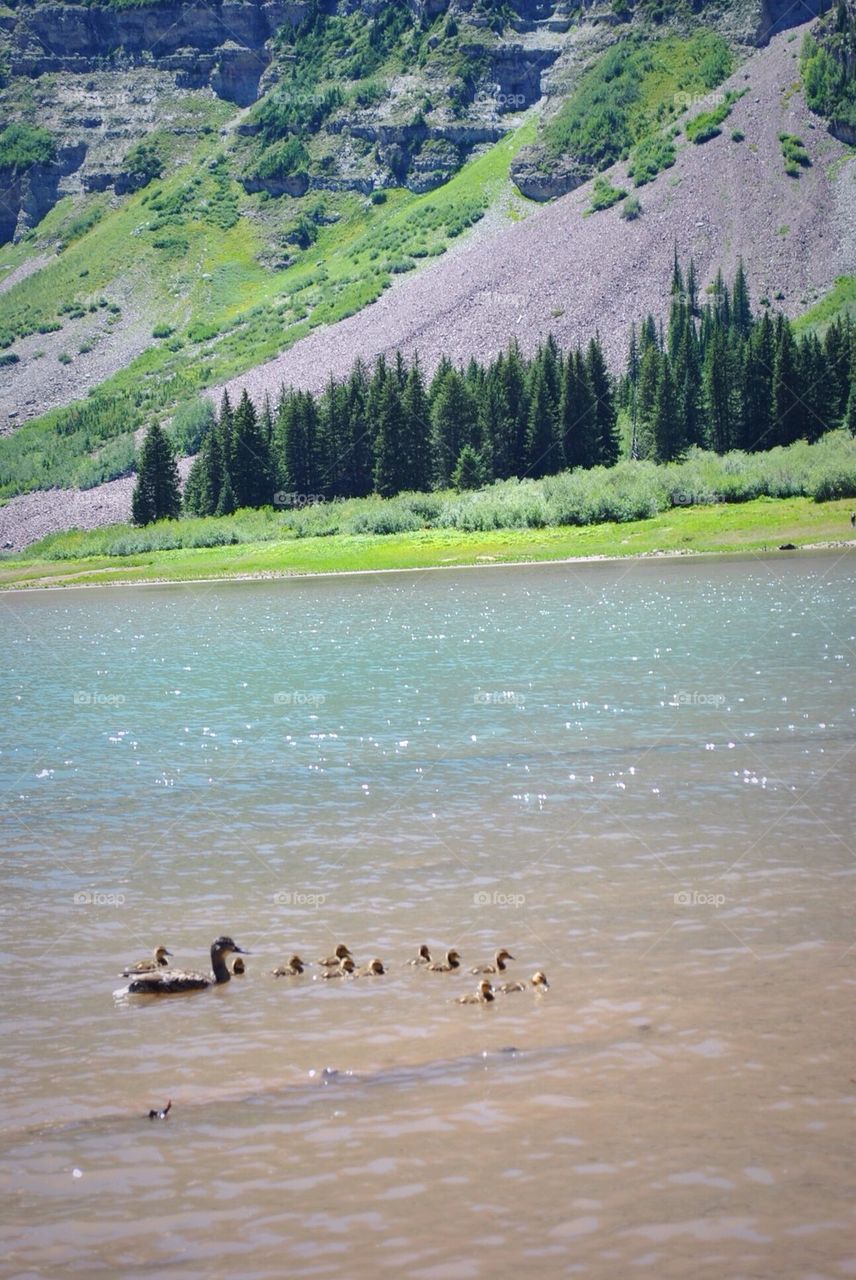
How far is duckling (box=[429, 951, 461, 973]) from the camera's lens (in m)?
16.2

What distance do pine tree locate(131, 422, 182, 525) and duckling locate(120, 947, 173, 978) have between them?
13908 centimetres

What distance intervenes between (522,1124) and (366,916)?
649 centimetres

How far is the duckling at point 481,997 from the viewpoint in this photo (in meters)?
15.2

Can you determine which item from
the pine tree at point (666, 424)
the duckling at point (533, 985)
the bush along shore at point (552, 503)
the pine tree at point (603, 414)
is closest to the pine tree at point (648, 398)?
the pine tree at point (666, 424)

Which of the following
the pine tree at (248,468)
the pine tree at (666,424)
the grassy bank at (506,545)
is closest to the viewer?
the grassy bank at (506,545)

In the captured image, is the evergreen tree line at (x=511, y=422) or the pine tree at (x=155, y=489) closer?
the evergreen tree line at (x=511, y=422)

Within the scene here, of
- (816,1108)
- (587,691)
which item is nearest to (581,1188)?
(816,1108)

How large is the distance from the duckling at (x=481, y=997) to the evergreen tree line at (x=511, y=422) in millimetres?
126583

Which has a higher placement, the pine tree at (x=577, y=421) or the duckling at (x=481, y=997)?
the pine tree at (x=577, y=421)

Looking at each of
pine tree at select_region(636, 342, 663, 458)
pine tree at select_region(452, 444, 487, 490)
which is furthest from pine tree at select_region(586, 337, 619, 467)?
pine tree at select_region(452, 444, 487, 490)

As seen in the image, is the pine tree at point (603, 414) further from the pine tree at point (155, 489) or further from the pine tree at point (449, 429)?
the pine tree at point (155, 489)

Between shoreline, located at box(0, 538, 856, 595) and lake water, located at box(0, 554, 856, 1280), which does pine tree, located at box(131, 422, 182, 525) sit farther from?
lake water, located at box(0, 554, 856, 1280)

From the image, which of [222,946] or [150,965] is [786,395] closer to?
[222,946]

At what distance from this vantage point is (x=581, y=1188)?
1114 centimetres
